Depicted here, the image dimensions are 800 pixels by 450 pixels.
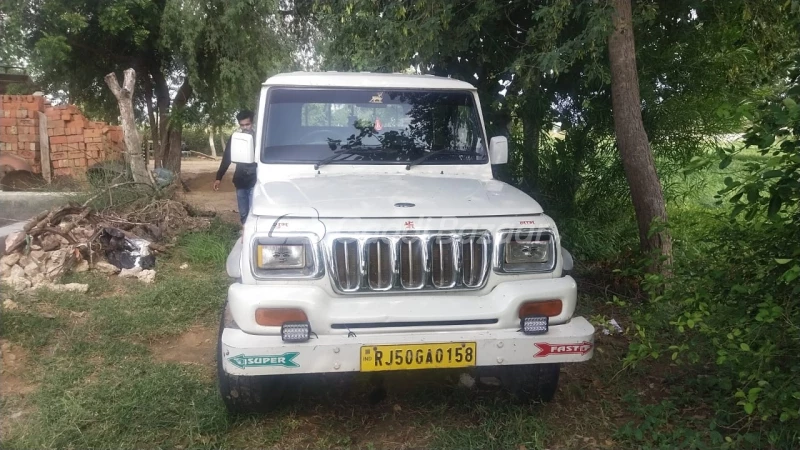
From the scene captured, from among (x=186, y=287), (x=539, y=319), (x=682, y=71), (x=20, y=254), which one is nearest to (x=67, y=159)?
(x=20, y=254)

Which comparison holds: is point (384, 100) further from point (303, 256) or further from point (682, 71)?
point (682, 71)

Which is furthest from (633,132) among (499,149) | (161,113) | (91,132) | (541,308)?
(161,113)

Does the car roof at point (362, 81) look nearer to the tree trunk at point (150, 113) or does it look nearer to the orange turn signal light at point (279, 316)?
the orange turn signal light at point (279, 316)

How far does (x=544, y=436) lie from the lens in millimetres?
3369

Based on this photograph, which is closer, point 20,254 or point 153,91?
point 20,254

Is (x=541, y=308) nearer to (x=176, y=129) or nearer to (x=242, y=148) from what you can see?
(x=242, y=148)

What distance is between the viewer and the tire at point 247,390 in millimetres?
3207

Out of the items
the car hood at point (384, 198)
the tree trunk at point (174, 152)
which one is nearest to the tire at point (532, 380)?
the car hood at point (384, 198)

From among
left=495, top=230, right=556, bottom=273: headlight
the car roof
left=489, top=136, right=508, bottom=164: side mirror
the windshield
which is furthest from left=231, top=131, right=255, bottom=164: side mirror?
left=495, top=230, right=556, bottom=273: headlight

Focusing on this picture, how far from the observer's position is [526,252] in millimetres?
3178

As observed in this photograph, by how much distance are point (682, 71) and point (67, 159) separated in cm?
1089

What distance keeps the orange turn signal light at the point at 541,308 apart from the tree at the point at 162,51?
8073 mm

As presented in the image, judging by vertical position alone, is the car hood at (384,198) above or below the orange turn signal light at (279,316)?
above

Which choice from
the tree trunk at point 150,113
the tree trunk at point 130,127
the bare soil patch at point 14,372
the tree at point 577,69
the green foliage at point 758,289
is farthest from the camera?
the tree trunk at point 150,113
